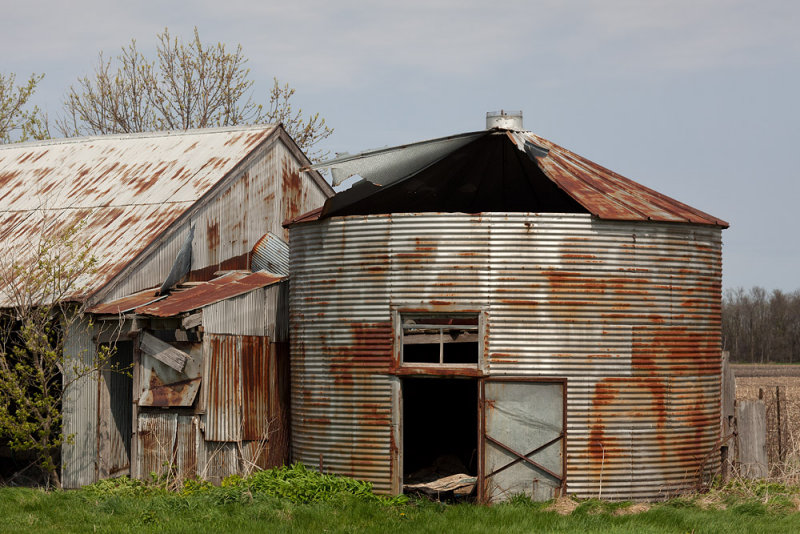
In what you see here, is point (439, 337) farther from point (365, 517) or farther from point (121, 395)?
point (121, 395)

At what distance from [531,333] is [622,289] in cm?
157

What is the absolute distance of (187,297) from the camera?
18.2m

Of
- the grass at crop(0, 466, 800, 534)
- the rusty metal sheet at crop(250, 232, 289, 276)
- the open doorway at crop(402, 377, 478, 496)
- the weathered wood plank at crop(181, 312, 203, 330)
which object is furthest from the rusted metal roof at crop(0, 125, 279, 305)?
the open doorway at crop(402, 377, 478, 496)

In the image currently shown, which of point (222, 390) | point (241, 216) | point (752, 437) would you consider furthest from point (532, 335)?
point (241, 216)

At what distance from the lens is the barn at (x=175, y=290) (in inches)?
674

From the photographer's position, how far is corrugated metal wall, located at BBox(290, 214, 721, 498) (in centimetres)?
1515

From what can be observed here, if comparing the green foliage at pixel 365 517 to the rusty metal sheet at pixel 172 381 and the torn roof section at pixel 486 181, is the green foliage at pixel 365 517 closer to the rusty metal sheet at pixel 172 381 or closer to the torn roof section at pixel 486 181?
the rusty metal sheet at pixel 172 381

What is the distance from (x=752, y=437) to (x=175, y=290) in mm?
10933

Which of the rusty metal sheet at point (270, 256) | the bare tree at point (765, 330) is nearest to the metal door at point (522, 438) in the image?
the rusty metal sheet at point (270, 256)

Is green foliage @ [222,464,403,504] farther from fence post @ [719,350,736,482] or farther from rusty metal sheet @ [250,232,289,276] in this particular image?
rusty metal sheet @ [250,232,289,276]

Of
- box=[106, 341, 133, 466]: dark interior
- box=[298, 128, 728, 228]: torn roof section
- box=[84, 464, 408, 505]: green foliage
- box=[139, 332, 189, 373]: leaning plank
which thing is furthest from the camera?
box=[106, 341, 133, 466]: dark interior

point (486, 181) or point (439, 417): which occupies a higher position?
point (486, 181)

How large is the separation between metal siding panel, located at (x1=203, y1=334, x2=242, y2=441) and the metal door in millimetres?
4549

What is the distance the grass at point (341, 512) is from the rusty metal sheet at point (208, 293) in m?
Answer: 2.96
